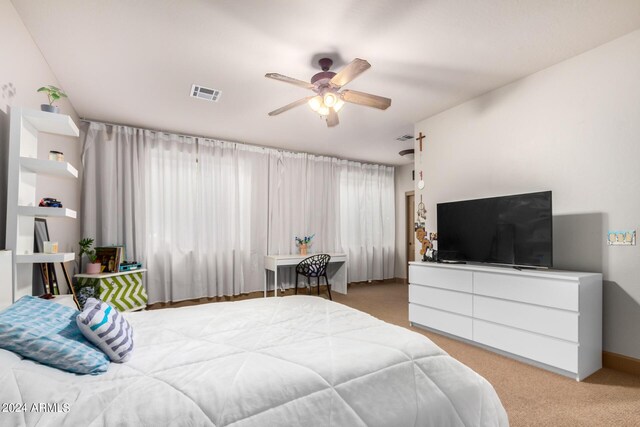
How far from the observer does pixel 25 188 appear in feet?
6.81

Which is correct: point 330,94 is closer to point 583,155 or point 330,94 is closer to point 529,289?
point 583,155

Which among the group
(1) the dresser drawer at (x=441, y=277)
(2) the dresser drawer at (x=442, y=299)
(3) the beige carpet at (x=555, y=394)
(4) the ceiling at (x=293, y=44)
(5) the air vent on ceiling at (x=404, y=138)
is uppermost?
(4) the ceiling at (x=293, y=44)

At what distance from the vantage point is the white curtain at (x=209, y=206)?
171 inches

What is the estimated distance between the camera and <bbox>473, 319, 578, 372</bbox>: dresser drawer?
95.8 inches

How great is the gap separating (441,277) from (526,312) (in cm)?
87

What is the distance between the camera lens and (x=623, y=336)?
8.28 ft

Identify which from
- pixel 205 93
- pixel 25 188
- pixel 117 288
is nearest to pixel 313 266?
pixel 117 288

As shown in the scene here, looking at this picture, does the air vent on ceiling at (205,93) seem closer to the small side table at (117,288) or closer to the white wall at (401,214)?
the small side table at (117,288)

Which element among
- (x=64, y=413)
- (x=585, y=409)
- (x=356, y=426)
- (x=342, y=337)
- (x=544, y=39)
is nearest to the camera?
(x=64, y=413)

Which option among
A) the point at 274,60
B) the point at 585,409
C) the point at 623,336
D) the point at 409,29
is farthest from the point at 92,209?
the point at 623,336

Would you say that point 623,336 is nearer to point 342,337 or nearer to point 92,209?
point 342,337

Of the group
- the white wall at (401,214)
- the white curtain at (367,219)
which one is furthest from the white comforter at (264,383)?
the white wall at (401,214)

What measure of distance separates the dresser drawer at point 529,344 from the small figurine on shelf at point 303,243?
317 cm

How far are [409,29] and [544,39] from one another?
1117 mm
